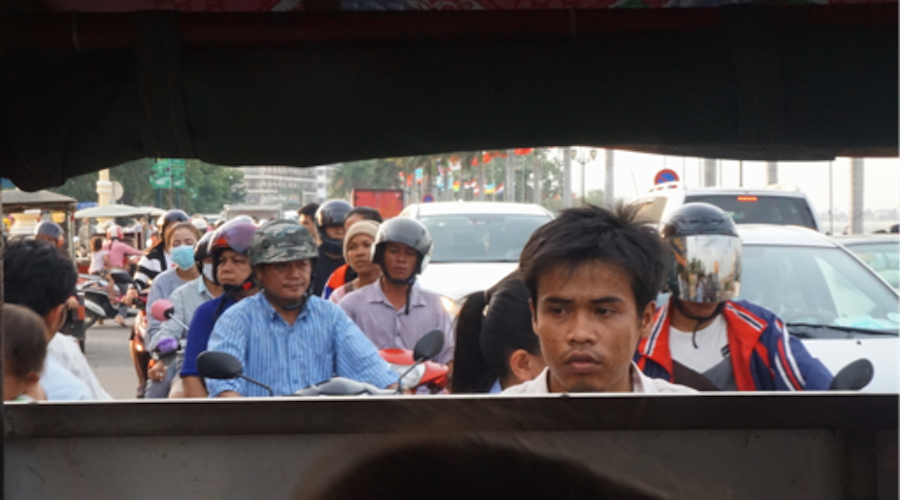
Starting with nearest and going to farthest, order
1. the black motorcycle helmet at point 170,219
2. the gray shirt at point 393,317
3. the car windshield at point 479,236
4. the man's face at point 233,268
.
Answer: the man's face at point 233,268, the gray shirt at point 393,317, the car windshield at point 479,236, the black motorcycle helmet at point 170,219

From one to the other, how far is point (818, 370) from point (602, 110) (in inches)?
68.8

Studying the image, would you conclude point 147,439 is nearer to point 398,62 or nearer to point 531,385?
point 398,62

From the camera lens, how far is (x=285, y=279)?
4.01m

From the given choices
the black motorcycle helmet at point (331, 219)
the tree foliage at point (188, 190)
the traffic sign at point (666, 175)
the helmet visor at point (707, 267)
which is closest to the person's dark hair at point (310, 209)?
the black motorcycle helmet at point (331, 219)

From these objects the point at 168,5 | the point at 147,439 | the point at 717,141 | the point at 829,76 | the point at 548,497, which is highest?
the point at 168,5

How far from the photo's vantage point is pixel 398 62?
6.77ft

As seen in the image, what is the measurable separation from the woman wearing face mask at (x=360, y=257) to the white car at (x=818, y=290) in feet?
7.51

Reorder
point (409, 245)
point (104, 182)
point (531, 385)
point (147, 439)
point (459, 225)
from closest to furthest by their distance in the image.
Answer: point (147, 439) → point (531, 385) → point (409, 245) → point (459, 225) → point (104, 182)

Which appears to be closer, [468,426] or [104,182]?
[468,426]

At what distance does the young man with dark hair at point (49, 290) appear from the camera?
11.6 feet

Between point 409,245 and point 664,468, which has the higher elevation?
point 409,245

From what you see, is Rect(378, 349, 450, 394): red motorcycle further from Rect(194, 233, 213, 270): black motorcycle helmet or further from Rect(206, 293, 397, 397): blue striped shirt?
Rect(194, 233, 213, 270): black motorcycle helmet

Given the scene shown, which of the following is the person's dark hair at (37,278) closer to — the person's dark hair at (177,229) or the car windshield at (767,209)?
the person's dark hair at (177,229)

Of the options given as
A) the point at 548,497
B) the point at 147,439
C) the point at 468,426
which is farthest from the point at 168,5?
the point at 548,497
